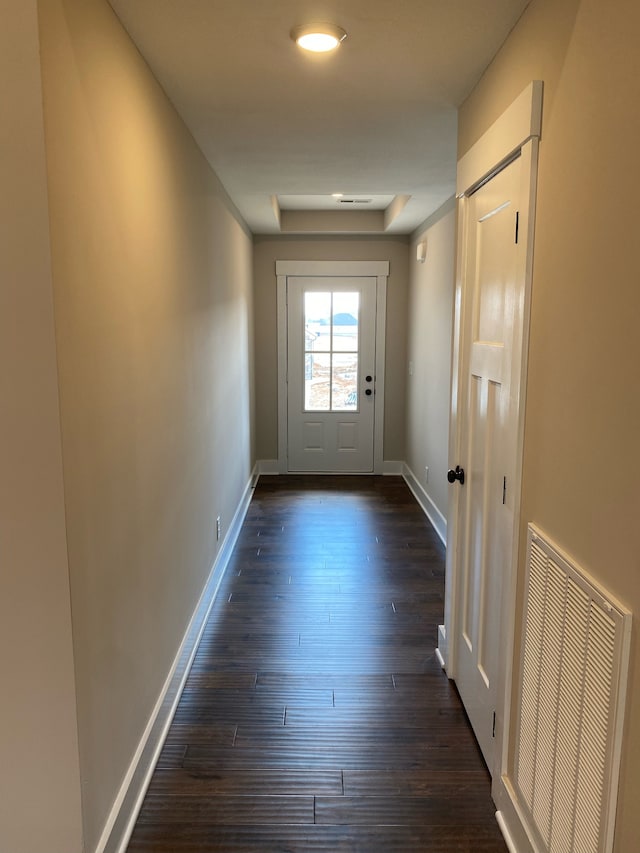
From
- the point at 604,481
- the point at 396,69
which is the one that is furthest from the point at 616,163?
the point at 396,69

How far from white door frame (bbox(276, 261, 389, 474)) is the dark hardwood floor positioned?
234 centimetres

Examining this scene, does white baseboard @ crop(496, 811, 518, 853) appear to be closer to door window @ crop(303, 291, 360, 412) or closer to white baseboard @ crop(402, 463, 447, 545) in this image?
white baseboard @ crop(402, 463, 447, 545)

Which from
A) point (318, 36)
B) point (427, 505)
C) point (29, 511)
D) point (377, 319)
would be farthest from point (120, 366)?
point (377, 319)

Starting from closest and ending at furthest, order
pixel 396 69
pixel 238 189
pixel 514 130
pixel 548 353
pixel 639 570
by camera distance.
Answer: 1. pixel 639 570
2. pixel 548 353
3. pixel 514 130
4. pixel 396 69
5. pixel 238 189

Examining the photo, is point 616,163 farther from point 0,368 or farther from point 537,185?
point 0,368

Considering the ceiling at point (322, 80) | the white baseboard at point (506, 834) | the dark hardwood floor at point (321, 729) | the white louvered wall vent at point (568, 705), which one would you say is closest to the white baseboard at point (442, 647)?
the dark hardwood floor at point (321, 729)

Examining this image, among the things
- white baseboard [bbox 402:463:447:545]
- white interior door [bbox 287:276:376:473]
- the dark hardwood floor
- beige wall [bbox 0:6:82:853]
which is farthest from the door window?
beige wall [bbox 0:6:82:853]

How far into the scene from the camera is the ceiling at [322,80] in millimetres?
1663

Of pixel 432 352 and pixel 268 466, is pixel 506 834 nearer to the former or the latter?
pixel 432 352

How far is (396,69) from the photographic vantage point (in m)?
2.01

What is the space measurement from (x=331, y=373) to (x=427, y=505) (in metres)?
1.81

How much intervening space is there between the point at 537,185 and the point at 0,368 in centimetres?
138

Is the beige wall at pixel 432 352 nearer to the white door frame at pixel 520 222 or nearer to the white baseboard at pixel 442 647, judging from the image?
the white door frame at pixel 520 222

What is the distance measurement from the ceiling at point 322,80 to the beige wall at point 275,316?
2166 mm
